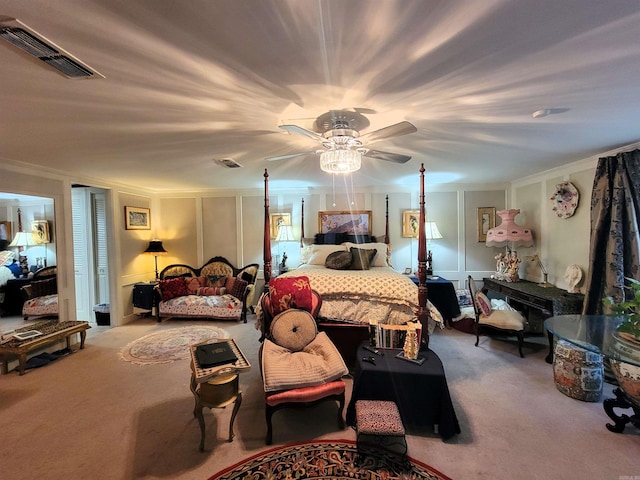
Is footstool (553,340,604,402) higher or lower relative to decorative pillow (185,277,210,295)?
lower

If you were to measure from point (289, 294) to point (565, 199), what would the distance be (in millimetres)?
3842

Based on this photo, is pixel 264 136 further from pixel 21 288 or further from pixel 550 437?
pixel 21 288

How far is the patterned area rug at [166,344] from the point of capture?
358 centimetres

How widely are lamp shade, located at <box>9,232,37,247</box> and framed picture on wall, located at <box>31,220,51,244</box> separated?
37mm

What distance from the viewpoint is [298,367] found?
229cm

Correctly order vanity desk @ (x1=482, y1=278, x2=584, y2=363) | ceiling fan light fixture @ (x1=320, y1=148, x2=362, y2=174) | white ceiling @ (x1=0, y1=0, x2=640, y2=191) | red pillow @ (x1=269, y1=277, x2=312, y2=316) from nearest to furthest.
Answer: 1. white ceiling @ (x1=0, y1=0, x2=640, y2=191)
2. ceiling fan light fixture @ (x1=320, y1=148, x2=362, y2=174)
3. red pillow @ (x1=269, y1=277, x2=312, y2=316)
4. vanity desk @ (x1=482, y1=278, x2=584, y2=363)

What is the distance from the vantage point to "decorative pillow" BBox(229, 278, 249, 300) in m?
5.14

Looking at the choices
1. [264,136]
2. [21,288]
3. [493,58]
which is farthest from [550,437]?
[21,288]

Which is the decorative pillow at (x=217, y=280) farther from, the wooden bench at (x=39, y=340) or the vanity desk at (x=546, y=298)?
the vanity desk at (x=546, y=298)

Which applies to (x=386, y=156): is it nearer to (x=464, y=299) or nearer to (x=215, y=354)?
(x=215, y=354)

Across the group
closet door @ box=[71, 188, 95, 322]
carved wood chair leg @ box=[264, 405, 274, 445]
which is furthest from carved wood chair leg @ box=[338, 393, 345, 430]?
closet door @ box=[71, 188, 95, 322]

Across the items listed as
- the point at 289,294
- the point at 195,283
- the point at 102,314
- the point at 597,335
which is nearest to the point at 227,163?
the point at 289,294

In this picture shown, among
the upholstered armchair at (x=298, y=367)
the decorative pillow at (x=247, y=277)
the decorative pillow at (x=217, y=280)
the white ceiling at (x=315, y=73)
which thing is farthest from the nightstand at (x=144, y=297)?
the upholstered armchair at (x=298, y=367)

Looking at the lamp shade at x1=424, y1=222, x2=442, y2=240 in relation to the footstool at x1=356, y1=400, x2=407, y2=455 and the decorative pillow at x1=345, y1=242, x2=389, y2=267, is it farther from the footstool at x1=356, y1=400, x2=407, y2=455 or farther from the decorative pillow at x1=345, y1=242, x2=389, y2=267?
the footstool at x1=356, y1=400, x2=407, y2=455
